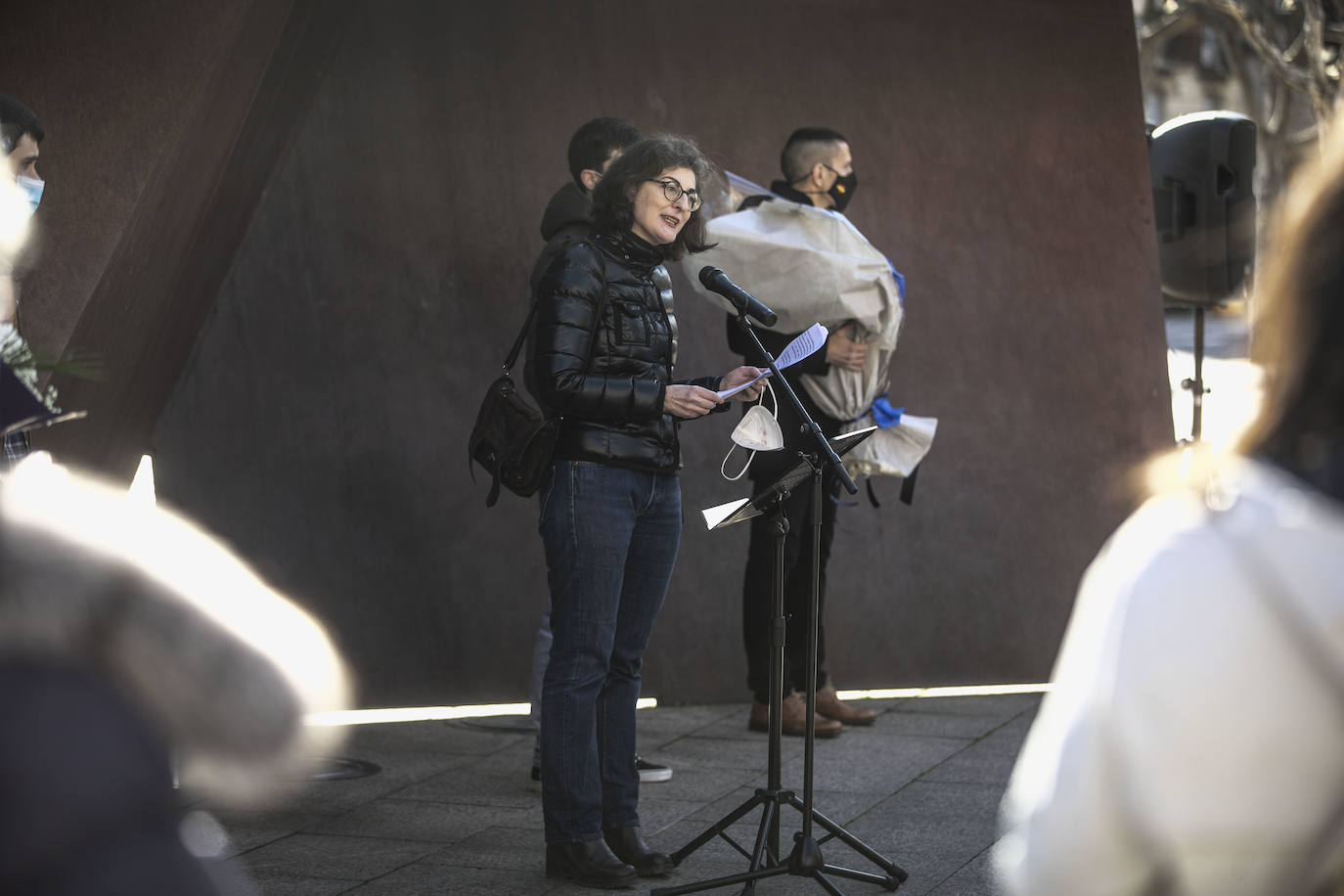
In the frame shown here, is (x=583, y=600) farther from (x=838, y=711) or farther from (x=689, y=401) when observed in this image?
(x=838, y=711)

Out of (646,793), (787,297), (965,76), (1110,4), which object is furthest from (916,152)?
(646,793)

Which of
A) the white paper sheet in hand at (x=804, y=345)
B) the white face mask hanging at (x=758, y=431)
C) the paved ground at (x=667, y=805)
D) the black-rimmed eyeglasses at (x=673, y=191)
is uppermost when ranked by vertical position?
the black-rimmed eyeglasses at (x=673, y=191)

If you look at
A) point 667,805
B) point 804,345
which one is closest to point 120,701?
point 804,345

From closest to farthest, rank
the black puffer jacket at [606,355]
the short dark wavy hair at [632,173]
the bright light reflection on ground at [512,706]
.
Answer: the black puffer jacket at [606,355] → the short dark wavy hair at [632,173] → the bright light reflection on ground at [512,706]

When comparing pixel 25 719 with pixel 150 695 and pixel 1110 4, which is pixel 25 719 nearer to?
pixel 150 695

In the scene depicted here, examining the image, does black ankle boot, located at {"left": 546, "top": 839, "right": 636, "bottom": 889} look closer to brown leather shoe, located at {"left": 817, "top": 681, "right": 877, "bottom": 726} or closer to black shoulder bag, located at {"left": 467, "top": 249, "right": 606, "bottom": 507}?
black shoulder bag, located at {"left": 467, "top": 249, "right": 606, "bottom": 507}

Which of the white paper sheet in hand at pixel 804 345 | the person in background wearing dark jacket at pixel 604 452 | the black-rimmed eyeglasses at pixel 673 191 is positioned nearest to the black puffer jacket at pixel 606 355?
the person in background wearing dark jacket at pixel 604 452

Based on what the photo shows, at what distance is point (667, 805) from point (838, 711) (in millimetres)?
1147

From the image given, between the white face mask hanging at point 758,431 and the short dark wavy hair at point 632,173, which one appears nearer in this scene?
the white face mask hanging at point 758,431

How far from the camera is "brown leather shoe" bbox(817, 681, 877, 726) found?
18.1 feet

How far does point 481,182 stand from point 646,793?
8.14 ft

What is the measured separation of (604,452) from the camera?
145 inches

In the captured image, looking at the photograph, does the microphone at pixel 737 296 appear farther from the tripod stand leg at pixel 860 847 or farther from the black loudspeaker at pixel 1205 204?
the black loudspeaker at pixel 1205 204

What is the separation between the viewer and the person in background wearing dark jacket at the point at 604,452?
3.65 meters
